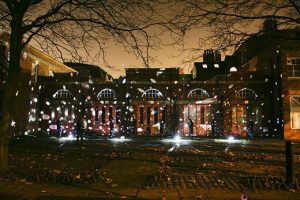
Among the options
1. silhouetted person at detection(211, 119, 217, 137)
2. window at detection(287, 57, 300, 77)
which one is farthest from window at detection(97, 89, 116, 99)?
window at detection(287, 57, 300, 77)

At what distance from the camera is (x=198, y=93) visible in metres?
30.3

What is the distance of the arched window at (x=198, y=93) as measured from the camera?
3016 cm

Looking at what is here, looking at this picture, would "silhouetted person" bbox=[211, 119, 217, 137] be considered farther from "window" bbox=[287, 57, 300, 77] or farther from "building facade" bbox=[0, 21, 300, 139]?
"window" bbox=[287, 57, 300, 77]

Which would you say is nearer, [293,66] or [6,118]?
[6,118]

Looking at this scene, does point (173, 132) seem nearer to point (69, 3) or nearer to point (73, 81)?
point (73, 81)

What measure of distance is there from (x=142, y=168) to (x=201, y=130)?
20.7m

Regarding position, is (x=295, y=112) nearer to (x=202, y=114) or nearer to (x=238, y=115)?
(x=238, y=115)

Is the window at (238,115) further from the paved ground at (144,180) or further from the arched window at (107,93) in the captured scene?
the paved ground at (144,180)

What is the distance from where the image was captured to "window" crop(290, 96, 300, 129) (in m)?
26.4

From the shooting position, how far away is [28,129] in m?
28.6

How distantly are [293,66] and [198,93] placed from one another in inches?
319

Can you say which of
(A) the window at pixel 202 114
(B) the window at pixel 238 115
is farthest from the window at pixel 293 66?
(A) the window at pixel 202 114

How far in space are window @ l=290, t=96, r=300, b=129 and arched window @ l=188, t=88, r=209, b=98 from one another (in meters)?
7.10

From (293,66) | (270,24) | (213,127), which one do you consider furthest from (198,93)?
(270,24)
